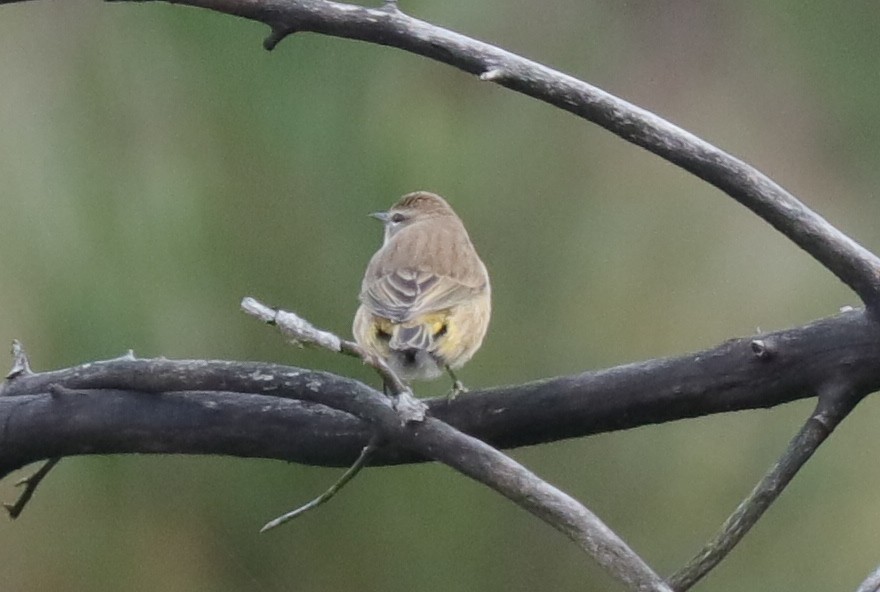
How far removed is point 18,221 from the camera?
263cm

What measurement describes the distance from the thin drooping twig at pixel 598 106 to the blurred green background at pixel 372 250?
4.52 ft

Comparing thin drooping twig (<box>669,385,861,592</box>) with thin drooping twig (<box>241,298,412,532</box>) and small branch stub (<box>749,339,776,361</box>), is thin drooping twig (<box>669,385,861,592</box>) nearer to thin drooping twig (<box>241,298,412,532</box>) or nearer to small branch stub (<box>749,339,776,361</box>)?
small branch stub (<box>749,339,776,361</box>)

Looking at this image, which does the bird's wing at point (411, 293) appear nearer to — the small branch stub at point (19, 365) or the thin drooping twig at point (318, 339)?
the small branch stub at point (19, 365)

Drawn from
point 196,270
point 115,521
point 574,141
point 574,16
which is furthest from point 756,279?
point 115,521

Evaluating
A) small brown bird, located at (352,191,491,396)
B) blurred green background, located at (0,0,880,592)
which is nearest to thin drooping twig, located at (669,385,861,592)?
small brown bird, located at (352,191,491,396)

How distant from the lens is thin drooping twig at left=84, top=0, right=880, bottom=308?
1280mm

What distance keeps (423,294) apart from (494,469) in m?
1.36

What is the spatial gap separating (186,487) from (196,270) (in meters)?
0.46

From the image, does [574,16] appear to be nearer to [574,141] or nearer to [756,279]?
[574,141]

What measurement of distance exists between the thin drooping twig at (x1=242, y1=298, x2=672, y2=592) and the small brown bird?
1.02 meters

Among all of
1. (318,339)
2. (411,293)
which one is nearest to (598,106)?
(318,339)

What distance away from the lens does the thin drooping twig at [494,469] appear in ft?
3.52

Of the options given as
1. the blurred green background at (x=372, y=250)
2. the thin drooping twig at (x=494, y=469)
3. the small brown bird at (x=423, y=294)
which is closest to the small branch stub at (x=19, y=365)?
the thin drooping twig at (x=494, y=469)

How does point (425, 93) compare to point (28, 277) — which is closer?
point (28, 277)
